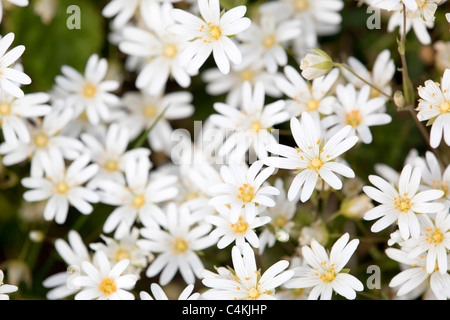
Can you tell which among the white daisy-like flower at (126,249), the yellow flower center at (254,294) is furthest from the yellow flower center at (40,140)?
the yellow flower center at (254,294)

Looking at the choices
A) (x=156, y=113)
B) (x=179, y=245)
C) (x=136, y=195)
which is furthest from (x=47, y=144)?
(x=179, y=245)

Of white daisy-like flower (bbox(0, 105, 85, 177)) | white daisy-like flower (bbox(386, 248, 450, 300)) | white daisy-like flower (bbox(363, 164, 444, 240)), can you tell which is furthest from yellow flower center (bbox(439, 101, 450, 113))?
white daisy-like flower (bbox(0, 105, 85, 177))

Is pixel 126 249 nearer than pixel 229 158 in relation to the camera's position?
Yes

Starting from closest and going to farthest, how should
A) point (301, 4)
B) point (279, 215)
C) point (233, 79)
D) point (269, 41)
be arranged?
point (279, 215), point (269, 41), point (301, 4), point (233, 79)

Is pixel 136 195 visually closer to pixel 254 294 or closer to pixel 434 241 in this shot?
pixel 254 294

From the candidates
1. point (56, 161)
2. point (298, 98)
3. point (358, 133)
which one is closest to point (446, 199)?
point (358, 133)
